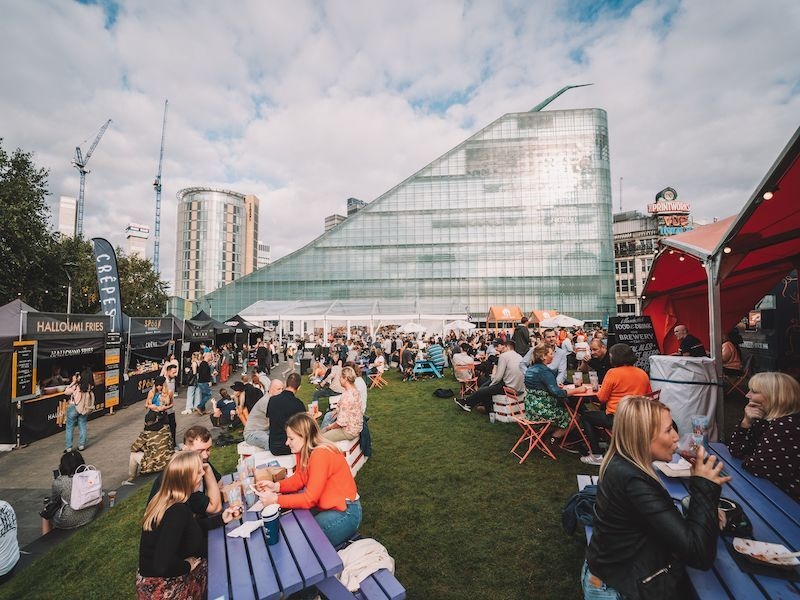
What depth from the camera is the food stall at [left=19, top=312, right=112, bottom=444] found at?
8.63m

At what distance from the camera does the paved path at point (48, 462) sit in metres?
5.57

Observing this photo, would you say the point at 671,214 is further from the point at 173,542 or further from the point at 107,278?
the point at 173,542

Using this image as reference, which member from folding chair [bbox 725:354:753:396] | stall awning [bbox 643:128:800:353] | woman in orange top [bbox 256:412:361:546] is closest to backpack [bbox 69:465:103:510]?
woman in orange top [bbox 256:412:361:546]

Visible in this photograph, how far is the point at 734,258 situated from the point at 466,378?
6.37 m

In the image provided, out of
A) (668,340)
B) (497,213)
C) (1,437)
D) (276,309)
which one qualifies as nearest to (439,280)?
(497,213)

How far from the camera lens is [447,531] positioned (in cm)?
418

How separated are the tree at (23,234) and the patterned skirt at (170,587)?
20.3m

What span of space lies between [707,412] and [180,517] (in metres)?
6.01

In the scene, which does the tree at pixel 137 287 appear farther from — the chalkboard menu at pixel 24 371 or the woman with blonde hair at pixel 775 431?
the woman with blonde hair at pixel 775 431

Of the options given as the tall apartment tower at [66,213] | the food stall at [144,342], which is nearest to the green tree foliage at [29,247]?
the food stall at [144,342]

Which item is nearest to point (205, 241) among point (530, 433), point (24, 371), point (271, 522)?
point (24, 371)

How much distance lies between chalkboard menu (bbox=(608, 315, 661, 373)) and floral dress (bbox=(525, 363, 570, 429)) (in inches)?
221

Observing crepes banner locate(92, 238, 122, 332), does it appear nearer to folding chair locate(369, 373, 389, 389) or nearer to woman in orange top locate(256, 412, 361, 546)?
folding chair locate(369, 373, 389, 389)

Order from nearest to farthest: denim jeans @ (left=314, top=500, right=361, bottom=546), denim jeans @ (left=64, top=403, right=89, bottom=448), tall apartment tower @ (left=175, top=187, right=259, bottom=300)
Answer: denim jeans @ (left=314, top=500, right=361, bottom=546) < denim jeans @ (left=64, top=403, right=89, bottom=448) < tall apartment tower @ (left=175, top=187, right=259, bottom=300)
